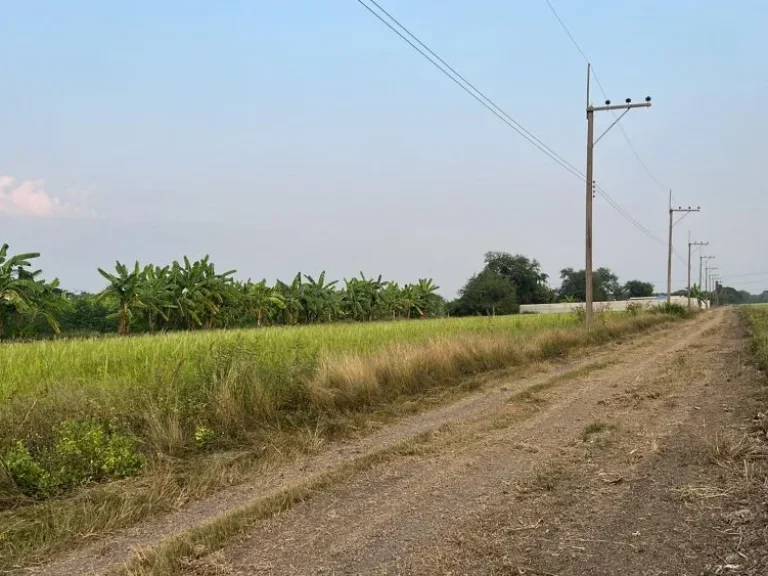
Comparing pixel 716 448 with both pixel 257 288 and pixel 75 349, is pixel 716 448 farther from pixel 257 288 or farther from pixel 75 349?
pixel 257 288

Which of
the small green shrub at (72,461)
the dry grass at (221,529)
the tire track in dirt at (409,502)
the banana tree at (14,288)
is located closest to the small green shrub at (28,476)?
the small green shrub at (72,461)

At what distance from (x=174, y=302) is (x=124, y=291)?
13.5 feet

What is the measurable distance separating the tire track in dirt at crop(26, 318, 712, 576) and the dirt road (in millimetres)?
24

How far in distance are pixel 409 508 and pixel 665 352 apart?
15.4 m

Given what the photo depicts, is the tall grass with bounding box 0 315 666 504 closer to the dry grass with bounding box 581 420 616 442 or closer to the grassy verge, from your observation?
the grassy verge

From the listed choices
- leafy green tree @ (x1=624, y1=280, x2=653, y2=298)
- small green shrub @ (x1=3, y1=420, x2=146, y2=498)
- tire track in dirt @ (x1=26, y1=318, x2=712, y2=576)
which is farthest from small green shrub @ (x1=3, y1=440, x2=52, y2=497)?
leafy green tree @ (x1=624, y1=280, x2=653, y2=298)

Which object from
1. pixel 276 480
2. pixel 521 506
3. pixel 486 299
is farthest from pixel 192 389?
pixel 486 299

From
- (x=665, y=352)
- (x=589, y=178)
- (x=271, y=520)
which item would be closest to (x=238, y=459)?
(x=271, y=520)

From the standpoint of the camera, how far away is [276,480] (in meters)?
5.62

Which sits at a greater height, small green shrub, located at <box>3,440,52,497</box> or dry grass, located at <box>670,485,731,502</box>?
dry grass, located at <box>670,485,731,502</box>

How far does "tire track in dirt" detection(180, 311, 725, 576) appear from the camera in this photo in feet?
12.5

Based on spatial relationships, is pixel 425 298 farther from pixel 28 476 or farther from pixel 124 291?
pixel 28 476

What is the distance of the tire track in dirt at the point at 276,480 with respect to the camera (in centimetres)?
399

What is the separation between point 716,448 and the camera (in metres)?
5.72
